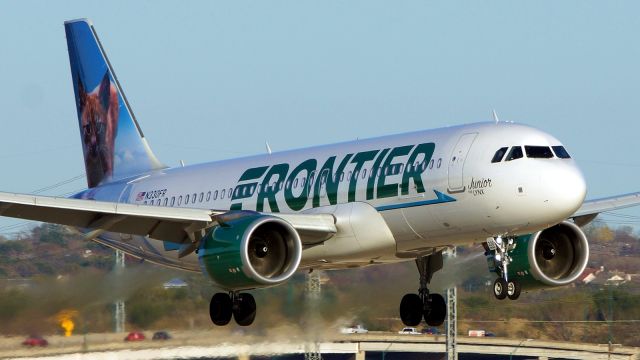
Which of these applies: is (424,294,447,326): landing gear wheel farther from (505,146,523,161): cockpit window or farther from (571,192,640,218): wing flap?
(505,146,523,161): cockpit window

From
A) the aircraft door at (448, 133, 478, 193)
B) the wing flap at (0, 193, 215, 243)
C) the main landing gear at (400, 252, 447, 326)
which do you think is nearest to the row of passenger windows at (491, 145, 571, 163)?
the aircraft door at (448, 133, 478, 193)

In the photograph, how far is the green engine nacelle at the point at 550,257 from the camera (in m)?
34.5

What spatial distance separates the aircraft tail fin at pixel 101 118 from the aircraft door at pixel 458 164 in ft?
40.1

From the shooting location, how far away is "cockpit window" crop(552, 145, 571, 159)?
3141 centimetres

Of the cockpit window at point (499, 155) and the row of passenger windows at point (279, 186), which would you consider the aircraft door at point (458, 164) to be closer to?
the row of passenger windows at point (279, 186)

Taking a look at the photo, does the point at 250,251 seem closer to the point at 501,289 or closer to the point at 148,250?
the point at 501,289

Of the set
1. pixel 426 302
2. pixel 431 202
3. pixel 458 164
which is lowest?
pixel 426 302

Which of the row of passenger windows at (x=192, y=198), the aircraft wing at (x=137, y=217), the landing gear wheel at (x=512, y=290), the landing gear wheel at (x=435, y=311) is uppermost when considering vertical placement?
the row of passenger windows at (x=192, y=198)

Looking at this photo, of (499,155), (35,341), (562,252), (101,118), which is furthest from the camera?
(101,118)

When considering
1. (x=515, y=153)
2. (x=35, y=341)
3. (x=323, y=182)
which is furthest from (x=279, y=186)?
(x=35, y=341)

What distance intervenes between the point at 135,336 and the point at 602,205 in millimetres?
12019

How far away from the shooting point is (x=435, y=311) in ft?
119

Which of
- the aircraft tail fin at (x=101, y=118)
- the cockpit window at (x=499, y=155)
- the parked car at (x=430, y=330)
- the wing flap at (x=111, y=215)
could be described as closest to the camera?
the cockpit window at (x=499, y=155)

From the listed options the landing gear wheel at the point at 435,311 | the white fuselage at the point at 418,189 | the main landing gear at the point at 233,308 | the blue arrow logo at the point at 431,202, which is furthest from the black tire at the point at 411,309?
the blue arrow logo at the point at 431,202
